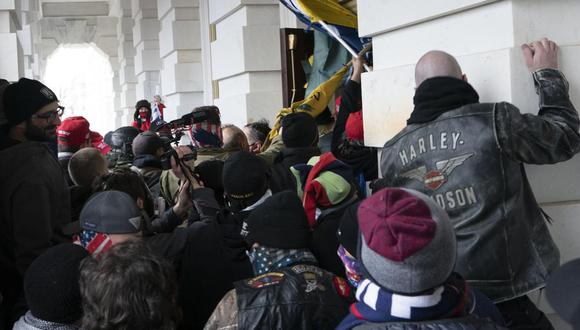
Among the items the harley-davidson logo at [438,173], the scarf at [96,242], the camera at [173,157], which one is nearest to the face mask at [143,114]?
the camera at [173,157]

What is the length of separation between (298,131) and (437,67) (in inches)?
62.8

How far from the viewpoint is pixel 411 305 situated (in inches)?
68.8

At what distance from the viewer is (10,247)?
3348mm

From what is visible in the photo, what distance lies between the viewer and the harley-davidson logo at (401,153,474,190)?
268 centimetres

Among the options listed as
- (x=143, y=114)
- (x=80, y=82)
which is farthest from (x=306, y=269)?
(x=80, y=82)

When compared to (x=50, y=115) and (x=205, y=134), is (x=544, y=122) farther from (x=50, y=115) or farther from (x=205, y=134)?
(x=205, y=134)

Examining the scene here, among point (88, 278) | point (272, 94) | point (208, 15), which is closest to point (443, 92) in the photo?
point (88, 278)

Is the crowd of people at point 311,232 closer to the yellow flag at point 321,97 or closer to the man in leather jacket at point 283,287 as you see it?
the man in leather jacket at point 283,287

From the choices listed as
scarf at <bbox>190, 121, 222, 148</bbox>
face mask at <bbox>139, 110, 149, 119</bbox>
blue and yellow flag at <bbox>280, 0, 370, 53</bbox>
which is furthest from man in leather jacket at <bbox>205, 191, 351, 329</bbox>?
face mask at <bbox>139, 110, 149, 119</bbox>

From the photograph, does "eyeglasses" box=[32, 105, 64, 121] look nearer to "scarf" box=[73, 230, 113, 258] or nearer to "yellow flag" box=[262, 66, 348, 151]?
"scarf" box=[73, 230, 113, 258]

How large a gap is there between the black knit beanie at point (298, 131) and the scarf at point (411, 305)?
2580 mm

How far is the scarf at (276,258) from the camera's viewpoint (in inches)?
99.7

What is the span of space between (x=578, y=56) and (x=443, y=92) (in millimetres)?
694

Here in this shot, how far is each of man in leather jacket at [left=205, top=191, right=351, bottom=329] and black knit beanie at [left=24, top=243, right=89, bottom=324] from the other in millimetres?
397
